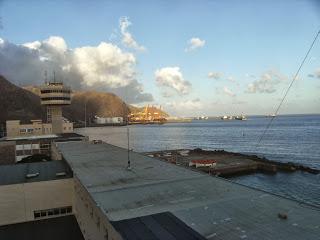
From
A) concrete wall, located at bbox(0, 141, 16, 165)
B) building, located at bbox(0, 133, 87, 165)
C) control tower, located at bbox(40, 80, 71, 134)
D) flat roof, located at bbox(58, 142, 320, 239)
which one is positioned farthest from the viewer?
control tower, located at bbox(40, 80, 71, 134)

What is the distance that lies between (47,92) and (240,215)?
8884cm

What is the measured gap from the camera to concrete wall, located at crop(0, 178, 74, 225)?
27156mm

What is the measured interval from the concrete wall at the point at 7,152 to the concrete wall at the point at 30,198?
38.4 meters

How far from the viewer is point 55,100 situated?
9494cm

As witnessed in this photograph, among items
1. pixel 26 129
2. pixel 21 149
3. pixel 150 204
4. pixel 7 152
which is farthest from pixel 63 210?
pixel 26 129

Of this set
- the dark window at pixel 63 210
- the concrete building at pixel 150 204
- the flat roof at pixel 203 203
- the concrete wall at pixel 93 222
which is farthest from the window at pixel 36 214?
the flat roof at pixel 203 203

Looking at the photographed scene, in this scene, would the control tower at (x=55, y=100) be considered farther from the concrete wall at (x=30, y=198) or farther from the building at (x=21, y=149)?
the concrete wall at (x=30, y=198)

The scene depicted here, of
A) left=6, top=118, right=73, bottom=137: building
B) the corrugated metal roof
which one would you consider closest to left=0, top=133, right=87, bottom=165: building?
left=6, top=118, right=73, bottom=137: building

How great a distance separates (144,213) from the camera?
53.9ft

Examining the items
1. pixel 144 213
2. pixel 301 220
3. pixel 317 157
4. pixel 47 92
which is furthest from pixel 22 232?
pixel 317 157

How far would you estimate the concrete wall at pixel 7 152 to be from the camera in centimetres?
6200

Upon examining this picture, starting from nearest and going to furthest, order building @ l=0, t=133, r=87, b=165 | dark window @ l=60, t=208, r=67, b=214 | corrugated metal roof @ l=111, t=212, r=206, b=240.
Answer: corrugated metal roof @ l=111, t=212, r=206, b=240
dark window @ l=60, t=208, r=67, b=214
building @ l=0, t=133, r=87, b=165

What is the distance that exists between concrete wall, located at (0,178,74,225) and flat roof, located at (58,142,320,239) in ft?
9.42

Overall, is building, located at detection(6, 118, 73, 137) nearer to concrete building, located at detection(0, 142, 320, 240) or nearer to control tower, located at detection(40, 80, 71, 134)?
control tower, located at detection(40, 80, 71, 134)
